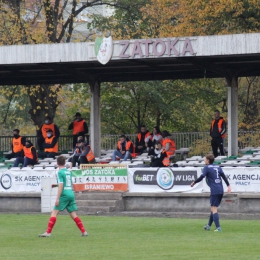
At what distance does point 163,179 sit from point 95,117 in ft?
22.8

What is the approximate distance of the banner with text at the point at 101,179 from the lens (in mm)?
22344

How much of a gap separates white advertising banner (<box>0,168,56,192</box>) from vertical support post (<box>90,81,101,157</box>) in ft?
16.9

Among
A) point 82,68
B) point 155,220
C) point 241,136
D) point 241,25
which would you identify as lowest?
point 155,220

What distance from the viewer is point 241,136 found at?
3106 cm

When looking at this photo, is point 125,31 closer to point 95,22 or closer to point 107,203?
point 95,22

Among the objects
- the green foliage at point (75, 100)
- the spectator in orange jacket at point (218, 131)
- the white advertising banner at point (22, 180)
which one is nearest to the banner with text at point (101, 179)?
the white advertising banner at point (22, 180)

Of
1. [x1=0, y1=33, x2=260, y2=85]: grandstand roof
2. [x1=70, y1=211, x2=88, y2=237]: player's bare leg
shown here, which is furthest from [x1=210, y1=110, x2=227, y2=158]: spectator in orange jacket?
[x1=70, y1=211, x2=88, y2=237]: player's bare leg

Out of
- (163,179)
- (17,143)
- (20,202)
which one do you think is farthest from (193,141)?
(20,202)

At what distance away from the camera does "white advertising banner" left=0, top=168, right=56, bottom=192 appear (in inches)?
910

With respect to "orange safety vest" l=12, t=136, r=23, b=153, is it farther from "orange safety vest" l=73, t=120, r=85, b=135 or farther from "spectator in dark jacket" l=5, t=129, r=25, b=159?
"orange safety vest" l=73, t=120, r=85, b=135

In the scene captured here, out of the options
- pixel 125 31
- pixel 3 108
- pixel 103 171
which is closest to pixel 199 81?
pixel 125 31

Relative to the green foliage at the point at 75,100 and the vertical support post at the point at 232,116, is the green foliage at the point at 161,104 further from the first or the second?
the vertical support post at the point at 232,116

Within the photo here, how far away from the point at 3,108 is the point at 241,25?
1580 cm

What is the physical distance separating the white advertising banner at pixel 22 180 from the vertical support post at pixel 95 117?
5.17 metres
